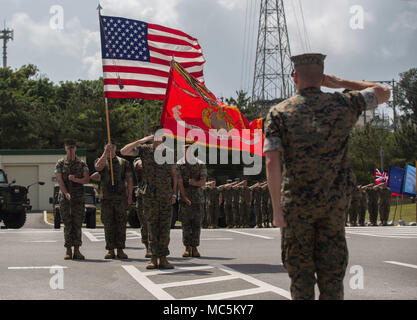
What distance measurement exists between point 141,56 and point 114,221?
169 inches

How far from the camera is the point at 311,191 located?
14.7 ft

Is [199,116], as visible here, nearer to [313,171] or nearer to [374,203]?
[313,171]

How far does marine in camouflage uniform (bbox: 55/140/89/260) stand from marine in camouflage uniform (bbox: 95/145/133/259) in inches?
15.0

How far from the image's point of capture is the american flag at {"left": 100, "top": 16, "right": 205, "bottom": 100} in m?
12.4

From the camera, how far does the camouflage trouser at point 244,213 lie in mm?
24203

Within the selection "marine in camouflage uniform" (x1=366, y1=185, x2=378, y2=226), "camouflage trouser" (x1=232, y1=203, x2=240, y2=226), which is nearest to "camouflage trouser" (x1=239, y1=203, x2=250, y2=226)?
"camouflage trouser" (x1=232, y1=203, x2=240, y2=226)

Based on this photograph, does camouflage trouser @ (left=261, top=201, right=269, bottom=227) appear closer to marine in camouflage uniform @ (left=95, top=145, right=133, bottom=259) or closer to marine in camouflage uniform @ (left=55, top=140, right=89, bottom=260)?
marine in camouflage uniform @ (left=95, top=145, right=133, bottom=259)

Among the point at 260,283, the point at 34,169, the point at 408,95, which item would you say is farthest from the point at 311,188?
the point at 408,95

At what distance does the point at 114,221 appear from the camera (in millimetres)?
10703

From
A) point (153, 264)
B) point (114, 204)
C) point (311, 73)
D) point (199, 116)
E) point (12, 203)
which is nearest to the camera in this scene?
Result: point (311, 73)

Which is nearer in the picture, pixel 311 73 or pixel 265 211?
pixel 311 73

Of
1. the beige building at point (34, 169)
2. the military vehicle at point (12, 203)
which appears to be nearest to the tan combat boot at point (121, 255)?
the military vehicle at point (12, 203)

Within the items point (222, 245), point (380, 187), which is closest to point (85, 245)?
point (222, 245)

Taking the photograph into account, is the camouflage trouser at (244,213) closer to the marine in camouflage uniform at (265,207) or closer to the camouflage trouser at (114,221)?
Result: the marine in camouflage uniform at (265,207)
